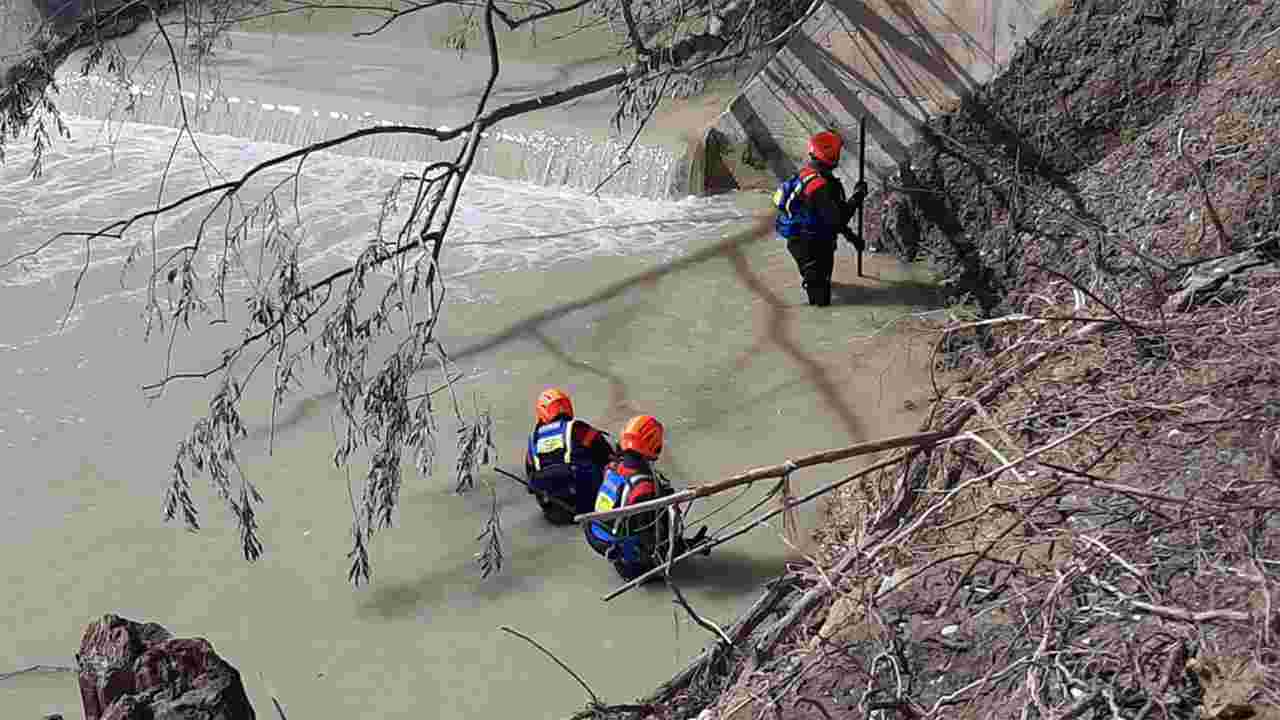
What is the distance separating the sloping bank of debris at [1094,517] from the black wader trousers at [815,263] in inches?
47.5

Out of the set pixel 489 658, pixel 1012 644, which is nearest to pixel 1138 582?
pixel 1012 644

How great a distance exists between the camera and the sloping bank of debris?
5.70 metres

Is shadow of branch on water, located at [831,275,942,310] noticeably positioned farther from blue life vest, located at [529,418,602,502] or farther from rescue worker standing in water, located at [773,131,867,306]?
blue life vest, located at [529,418,602,502]

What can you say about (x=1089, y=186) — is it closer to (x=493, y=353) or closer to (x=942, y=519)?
(x=493, y=353)

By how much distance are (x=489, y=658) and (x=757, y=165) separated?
6.11m

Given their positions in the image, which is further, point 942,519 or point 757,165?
point 757,165

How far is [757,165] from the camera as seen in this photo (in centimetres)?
1347

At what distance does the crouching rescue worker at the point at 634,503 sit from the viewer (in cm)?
818

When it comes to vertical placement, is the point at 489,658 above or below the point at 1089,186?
below

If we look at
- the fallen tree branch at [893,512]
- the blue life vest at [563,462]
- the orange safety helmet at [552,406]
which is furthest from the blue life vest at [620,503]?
the fallen tree branch at [893,512]

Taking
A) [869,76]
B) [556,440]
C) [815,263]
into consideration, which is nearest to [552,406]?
[556,440]

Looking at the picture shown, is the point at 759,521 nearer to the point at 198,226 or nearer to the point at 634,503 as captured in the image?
the point at 634,503

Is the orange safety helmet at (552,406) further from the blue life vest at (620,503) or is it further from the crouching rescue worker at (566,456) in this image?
the blue life vest at (620,503)

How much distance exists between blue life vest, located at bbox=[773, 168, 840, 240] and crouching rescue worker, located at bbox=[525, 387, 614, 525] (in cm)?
289
